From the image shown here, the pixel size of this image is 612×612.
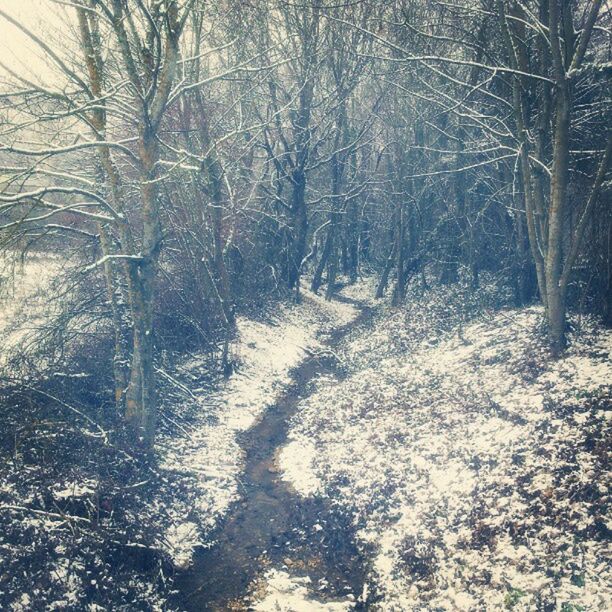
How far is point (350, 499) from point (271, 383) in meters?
6.52

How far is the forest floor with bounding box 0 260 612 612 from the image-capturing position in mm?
6312

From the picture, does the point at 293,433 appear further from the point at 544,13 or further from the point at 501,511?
the point at 544,13

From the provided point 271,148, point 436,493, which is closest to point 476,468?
point 436,493

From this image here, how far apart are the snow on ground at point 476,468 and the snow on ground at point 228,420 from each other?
1430 millimetres

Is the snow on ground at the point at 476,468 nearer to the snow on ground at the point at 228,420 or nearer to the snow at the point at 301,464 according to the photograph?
the snow at the point at 301,464

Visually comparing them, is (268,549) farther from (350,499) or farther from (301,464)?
(301,464)

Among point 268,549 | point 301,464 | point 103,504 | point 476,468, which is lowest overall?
point 301,464

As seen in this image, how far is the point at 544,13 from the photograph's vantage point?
10203 mm

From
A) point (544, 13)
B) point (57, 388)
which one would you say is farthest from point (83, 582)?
point (544, 13)

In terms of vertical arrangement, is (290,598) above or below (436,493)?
below

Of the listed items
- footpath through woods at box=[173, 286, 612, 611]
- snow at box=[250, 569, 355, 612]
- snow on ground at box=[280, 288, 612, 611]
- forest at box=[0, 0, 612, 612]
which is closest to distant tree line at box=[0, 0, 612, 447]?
forest at box=[0, 0, 612, 612]

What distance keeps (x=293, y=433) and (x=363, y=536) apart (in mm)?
4422

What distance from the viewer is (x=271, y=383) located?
50.4 ft

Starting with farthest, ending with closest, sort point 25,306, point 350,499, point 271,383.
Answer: point 25,306
point 271,383
point 350,499
